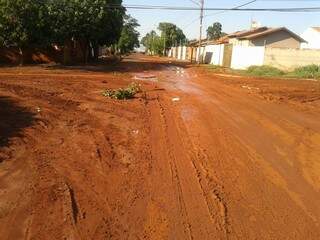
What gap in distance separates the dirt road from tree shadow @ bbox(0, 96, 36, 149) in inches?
1.2

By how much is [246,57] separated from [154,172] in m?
34.6

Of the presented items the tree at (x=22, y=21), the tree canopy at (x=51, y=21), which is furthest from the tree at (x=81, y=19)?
the tree at (x=22, y=21)

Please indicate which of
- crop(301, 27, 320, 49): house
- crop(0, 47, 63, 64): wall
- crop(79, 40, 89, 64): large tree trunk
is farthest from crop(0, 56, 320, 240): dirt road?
crop(301, 27, 320, 49): house

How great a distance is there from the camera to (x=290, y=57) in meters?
37.3

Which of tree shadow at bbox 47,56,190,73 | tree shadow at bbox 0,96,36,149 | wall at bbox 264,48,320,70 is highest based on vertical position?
tree shadow at bbox 0,96,36,149

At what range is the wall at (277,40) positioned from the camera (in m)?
49.3

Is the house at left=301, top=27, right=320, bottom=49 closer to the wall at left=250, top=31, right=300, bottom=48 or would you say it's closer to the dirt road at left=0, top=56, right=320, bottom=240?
the wall at left=250, top=31, right=300, bottom=48

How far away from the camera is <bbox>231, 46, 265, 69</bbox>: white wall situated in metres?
38.2

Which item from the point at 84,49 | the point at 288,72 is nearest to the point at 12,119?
the point at 288,72

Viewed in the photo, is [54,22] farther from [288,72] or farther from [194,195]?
[194,195]

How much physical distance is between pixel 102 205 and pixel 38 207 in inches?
35.2

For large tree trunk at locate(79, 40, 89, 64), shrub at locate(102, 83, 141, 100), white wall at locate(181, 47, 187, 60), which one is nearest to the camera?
shrub at locate(102, 83, 141, 100)

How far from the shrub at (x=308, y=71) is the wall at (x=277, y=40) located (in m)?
13.5

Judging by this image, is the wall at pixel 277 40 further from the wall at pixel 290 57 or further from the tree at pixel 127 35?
the tree at pixel 127 35
